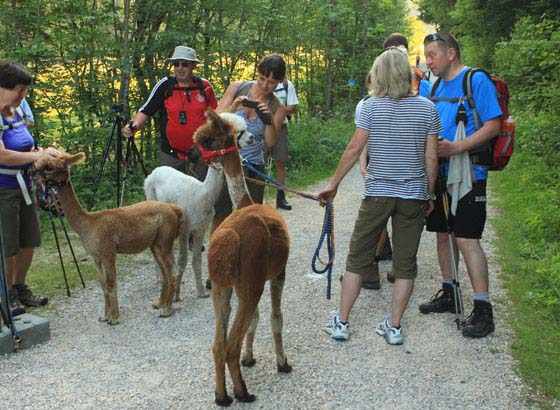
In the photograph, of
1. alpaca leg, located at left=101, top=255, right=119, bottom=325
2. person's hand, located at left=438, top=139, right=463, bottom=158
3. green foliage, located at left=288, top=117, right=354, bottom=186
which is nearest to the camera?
person's hand, located at left=438, top=139, right=463, bottom=158

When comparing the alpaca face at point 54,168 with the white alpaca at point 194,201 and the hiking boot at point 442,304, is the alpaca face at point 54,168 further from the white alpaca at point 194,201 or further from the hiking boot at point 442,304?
the hiking boot at point 442,304

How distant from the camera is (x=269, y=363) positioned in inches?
175

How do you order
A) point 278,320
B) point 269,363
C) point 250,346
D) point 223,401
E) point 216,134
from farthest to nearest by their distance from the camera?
point 216,134, point 269,363, point 250,346, point 278,320, point 223,401

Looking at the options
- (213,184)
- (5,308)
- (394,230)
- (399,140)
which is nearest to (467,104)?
(399,140)

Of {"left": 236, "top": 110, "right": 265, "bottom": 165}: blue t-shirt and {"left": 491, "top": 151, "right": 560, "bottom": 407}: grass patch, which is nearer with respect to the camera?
{"left": 491, "top": 151, "right": 560, "bottom": 407}: grass patch

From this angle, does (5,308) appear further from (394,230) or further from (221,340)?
(394,230)

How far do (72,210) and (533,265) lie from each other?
482cm

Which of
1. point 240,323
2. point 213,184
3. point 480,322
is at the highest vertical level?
point 213,184

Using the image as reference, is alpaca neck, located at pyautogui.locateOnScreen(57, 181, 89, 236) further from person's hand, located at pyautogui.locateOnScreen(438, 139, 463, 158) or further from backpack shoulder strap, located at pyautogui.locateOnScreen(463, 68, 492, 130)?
backpack shoulder strap, located at pyautogui.locateOnScreen(463, 68, 492, 130)

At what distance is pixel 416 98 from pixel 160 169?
2819mm

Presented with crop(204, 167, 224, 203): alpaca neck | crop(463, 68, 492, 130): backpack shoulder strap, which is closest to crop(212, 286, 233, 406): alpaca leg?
crop(204, 167, 224, 203): alpaca neck

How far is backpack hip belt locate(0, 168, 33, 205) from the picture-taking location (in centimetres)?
491

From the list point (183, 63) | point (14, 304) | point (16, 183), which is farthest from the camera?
point (183, 63)

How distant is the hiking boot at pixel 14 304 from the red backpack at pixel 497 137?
157 inches
